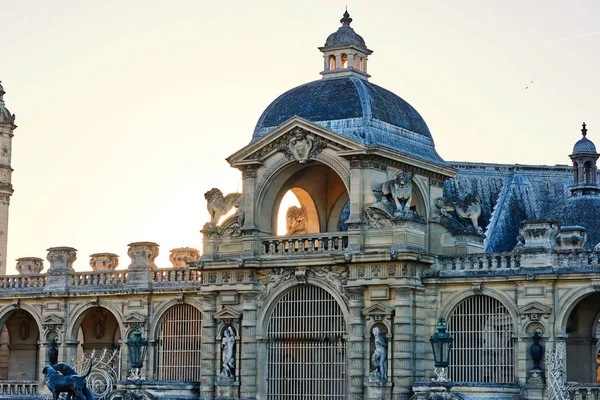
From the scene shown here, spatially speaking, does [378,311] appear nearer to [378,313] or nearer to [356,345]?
[378,313]

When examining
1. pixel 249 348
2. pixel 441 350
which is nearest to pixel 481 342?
pixel 441 350

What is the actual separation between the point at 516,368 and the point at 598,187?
17.5 metres

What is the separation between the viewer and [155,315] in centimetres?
6931

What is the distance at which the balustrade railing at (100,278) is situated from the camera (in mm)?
71000

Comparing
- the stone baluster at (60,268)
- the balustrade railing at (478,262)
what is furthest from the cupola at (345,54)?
the stone baluster at (60,268)

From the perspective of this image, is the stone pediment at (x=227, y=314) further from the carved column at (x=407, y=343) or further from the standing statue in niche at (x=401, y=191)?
the standing statue in niche at (x=401, y=191)

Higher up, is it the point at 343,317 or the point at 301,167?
the point at 301,167

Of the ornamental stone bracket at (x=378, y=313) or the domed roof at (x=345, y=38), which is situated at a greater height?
the domed roof at (x=345, y=38)

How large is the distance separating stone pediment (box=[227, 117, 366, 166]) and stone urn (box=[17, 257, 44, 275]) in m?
16.6

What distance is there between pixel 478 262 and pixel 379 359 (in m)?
5.65

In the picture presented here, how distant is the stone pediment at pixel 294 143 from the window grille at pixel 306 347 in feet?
19.1

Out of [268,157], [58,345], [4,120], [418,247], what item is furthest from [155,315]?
[4,120]

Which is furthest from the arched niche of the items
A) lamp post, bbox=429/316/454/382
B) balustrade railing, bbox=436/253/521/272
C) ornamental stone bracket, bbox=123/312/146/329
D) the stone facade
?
lamp post, bbox=429/316/454/382

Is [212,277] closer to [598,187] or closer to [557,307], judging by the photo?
[557,307]
